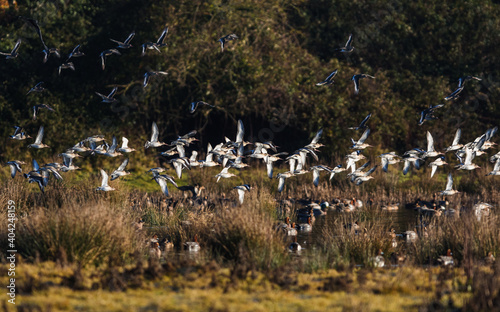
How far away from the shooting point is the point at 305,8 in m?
38.7

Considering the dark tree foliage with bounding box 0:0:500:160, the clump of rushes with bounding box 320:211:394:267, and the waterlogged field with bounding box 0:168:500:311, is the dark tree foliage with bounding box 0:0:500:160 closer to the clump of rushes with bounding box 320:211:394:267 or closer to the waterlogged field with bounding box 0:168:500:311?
the waterlogged field with bounding box 0:168:500:311

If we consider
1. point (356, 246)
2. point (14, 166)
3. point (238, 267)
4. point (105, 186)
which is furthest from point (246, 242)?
point (14, 166)

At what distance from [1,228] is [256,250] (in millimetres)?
5513

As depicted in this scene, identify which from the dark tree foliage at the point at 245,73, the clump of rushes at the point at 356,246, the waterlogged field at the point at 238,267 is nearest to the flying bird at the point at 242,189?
the waterlogged field at the point at 238,267

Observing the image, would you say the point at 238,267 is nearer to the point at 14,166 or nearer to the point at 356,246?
the point at 356,246

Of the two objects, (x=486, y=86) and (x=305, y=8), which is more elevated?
(x=305, y=8)

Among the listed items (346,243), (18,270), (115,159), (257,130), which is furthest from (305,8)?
(18,270)

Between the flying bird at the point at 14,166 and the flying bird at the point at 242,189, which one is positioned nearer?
the flying bird at the point at 14,166

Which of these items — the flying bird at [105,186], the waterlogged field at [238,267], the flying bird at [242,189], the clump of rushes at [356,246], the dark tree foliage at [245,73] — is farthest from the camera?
the dark tree foliage at [245,73]

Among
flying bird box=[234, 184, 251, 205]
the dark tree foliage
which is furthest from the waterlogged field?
the dark tree foliage

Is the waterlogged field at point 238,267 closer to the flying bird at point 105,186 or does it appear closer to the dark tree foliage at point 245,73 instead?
the flying bird at point 105,186

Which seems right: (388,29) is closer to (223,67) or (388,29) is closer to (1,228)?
(223,67)

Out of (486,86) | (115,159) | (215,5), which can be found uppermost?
(215,5)

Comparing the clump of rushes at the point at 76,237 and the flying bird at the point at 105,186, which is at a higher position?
the flying bird at the point at 105,186
